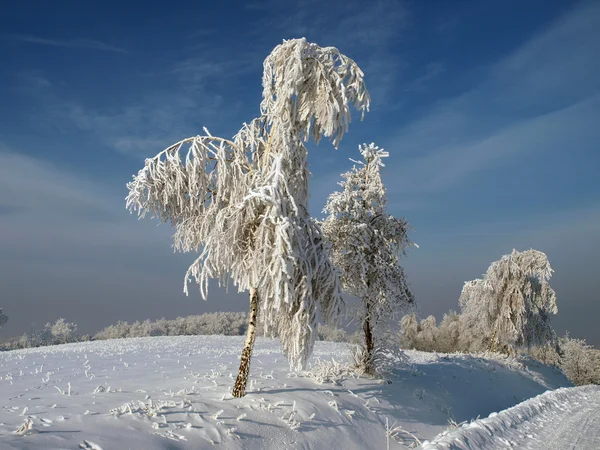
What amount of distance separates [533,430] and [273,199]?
Answer: 25.8ft

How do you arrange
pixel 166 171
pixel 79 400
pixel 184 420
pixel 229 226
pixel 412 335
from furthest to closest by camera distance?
pixel 412 335, pixel 166 171, pixel 229 226, pixel 79 400, pixel 184 420

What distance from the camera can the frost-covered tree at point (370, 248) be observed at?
47.1ft

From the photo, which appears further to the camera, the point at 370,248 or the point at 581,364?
the point at 581,364

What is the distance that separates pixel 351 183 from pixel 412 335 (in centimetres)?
3869

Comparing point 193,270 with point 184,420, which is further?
point 193,270

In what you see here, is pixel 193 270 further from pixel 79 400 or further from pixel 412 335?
pixel 412 335

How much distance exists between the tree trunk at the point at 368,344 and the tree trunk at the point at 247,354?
16.8 feet

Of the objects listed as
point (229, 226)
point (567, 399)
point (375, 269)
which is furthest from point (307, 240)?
point (567, 399)

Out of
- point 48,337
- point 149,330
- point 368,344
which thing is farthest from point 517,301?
point 48,337

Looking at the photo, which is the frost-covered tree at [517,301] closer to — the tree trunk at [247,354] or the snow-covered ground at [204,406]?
the snow-covered ground at [204,406]

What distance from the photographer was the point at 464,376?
1877 cm

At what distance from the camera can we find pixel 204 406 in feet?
28.5

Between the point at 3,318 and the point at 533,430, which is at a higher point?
the point at 533,430

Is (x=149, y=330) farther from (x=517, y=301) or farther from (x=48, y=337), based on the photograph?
(x=517, y=301)
